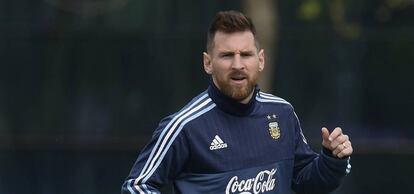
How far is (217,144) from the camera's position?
20.0 feet

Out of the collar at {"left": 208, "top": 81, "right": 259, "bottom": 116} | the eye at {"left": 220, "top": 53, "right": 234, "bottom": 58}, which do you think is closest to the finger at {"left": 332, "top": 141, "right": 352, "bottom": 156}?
the collar at {"left": 208, "top": 81, "right": 259, "bottom": 116}

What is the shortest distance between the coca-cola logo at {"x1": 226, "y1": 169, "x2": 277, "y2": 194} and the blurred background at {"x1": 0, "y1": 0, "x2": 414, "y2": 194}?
30.1ft

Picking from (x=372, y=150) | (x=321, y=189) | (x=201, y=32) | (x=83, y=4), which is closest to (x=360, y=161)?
(x=372, y=150)

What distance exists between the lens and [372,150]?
15641 millimetres

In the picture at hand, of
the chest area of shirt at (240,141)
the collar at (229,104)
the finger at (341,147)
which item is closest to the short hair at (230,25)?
the collar at (229,104)

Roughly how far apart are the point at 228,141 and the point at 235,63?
378 millimetres

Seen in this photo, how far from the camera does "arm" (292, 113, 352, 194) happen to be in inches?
247

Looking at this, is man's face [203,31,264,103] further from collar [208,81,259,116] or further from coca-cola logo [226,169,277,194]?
coca-cola logo [226,169,277,194]

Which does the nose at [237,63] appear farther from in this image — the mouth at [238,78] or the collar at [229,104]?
the collar at [229,104]

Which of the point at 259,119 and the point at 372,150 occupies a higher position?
the point at 259,119

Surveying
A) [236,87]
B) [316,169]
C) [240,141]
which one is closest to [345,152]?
[316,169]

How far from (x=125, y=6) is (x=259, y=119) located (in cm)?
967

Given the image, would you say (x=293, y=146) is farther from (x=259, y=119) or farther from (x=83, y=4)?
(x=83, y=4)

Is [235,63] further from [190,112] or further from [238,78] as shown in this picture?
[190,112]
